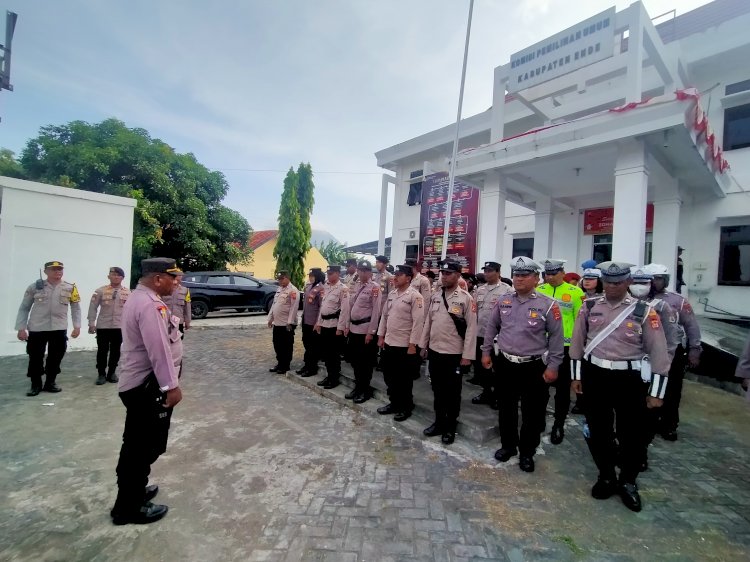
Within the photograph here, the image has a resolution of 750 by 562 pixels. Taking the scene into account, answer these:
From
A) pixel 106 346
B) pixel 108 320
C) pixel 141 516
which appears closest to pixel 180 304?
pixel 108 320

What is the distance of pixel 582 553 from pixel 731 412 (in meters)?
4.46

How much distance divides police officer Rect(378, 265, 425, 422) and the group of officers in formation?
1cm

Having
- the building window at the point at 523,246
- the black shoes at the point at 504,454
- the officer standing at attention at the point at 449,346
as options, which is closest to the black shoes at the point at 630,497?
the black shoes at the point at 504,454

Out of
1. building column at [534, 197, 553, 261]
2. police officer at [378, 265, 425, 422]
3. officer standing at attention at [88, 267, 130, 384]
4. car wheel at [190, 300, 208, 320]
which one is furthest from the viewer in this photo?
car wheel at [190, 300, 208, 320]

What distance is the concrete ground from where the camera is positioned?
7.55ft

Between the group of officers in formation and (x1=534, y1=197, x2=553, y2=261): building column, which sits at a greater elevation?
(x1=534, y1=197, x2=553, y2=261): building column

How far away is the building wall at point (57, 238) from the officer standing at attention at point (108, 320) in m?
0.90

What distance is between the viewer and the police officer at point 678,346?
3.94 m

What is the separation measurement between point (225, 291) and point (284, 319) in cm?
746

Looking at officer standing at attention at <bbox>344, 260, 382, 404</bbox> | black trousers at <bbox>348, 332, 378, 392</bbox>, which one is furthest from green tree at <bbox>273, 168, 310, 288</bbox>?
black trousers at <bbox>348, 332, 378, 392</bbox>

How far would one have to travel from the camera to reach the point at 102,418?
423 centimetres

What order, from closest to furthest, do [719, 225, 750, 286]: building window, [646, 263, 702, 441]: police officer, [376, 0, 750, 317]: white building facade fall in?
1. [646, 263, 702, 441]: police officer
2. [376, 0, 750, 317]: white building facade
3. [719, 225, 750, 286]: building window

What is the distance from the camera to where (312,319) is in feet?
19.9

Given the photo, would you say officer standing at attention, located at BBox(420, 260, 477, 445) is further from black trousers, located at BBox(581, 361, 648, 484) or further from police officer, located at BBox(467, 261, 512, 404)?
black trousers, located at BBox(581, 361, 648, 484)
